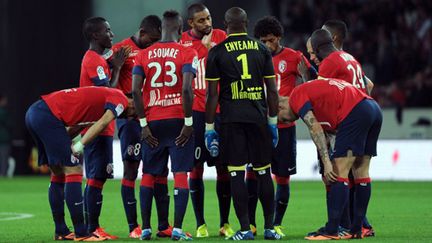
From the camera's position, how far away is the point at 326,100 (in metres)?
11.2

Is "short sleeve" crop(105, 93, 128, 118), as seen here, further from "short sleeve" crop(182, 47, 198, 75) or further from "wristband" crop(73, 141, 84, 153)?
"short sleeve" crop(182, 47, 198, 75)

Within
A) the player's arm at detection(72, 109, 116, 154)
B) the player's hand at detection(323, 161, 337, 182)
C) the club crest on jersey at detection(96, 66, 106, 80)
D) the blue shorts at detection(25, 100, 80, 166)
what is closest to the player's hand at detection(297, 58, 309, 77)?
the player's hand at detection(323, 161, 337, 182)

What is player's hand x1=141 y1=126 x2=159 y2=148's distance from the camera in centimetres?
1138

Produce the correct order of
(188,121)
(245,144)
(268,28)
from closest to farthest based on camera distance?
1. (188,121)
2. (245,144)
3. (268,28)

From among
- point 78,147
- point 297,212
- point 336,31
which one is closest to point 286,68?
point 336,31

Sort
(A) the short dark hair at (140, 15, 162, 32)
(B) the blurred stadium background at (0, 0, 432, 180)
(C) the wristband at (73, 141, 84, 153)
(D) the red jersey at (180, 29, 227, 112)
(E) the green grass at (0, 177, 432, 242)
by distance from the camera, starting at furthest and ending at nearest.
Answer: (B) the blurred stadium background at (0, 0, 432, 180), (D) the red jersey at (180, 29, 227, 112), (E) the green grass at (0, 177, 432, 242), (A) the short dark hair at (140, 15, 162, 32), (C) the wristband at (73, 141, 84, 153)

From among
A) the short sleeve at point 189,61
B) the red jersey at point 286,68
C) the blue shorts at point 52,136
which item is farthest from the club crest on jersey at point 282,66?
the blue shorts at point 52,136

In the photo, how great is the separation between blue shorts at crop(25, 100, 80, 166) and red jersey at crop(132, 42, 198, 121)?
0.94 meters

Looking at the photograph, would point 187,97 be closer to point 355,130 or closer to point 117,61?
point 117,61

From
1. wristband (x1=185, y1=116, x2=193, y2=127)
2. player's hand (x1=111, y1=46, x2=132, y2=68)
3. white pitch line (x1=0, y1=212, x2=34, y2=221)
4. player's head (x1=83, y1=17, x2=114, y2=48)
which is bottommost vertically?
white pitch line (x1=0, y1=212, x2=34, y2=221)

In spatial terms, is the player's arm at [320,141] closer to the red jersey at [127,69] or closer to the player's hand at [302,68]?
the player's hand at [302,68]

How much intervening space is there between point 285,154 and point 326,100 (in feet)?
5.66

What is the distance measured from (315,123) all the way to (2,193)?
11306mm

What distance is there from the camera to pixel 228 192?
41.2 ft
